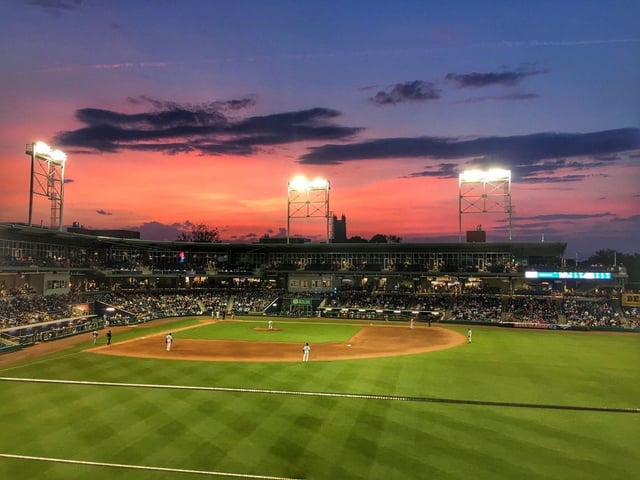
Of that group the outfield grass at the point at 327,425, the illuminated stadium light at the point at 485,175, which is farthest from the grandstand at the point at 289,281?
the outfield grass at the point at 327,425

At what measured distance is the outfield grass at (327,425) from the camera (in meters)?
13.6

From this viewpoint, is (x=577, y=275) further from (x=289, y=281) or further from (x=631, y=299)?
(x=289, y=281)

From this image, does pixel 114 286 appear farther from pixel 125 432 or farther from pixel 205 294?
pixel 125 432

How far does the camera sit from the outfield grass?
13635 mm

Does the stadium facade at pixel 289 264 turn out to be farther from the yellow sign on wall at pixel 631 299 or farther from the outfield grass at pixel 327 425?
the outfield grass at pixel 327 425

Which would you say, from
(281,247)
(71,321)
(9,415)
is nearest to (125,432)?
(9,415)

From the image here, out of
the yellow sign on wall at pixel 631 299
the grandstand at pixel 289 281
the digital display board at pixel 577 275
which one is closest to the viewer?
the grandstand at pixel 289 281

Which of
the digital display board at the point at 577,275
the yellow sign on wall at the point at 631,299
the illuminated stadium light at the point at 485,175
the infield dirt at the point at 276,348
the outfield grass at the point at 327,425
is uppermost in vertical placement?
the illuminated stadium light at the point at 485,175

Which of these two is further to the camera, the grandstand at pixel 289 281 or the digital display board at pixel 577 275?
the digital display board at pixel 577 275

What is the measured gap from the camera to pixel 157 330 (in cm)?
4812

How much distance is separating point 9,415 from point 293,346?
2270cm

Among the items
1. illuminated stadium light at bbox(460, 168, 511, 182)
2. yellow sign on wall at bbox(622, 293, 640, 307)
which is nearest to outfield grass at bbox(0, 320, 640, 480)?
yellow sign on wall at bbox(622, 293, 640, 307)

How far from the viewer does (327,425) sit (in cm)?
1736

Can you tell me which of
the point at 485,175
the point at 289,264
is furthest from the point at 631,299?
the point at 289,264
